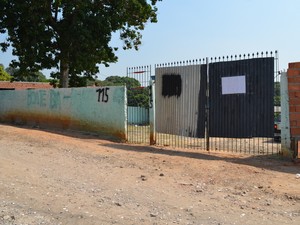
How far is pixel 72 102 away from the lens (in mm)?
14836

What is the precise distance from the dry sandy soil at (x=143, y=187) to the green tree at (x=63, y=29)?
38.4ft

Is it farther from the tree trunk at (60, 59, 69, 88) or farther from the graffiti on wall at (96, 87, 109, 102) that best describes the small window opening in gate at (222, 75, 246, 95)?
the tree trunk at (60, 59, 69, 88)

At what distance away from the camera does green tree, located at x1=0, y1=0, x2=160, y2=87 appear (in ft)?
65.7

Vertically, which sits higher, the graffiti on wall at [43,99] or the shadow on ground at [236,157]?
the graffiti on wall at [43,99]

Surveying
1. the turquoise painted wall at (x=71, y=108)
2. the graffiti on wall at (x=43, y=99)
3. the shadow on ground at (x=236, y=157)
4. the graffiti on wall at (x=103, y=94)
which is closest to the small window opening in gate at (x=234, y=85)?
the shadow on ground at (x=236, y=157)

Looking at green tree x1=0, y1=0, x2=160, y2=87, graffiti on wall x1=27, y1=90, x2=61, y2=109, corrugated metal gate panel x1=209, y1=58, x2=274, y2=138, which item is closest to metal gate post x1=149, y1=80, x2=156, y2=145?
corrugated metal gate panel x1=209, y1=58, x2=274, y2=138

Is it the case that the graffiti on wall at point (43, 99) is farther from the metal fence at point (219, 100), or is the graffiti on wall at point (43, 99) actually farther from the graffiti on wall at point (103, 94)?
the metal fence at point (219, 100)

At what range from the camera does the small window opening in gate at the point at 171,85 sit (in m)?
10.6

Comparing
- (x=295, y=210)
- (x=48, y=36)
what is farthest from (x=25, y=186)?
(x=48, y=36)

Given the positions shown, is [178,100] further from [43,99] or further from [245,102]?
[43,99]

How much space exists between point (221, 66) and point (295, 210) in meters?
4.98

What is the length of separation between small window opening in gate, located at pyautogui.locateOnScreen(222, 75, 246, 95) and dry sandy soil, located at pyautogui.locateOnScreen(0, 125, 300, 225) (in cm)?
160

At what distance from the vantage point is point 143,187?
6375 mm

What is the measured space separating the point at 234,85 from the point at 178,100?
1.78 m
